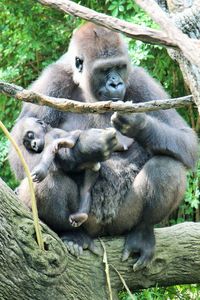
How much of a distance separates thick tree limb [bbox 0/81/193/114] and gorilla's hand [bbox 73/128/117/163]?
1180 millimetres

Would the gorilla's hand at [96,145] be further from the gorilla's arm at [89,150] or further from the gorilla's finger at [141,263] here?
the gorilla's finger at [141,263]

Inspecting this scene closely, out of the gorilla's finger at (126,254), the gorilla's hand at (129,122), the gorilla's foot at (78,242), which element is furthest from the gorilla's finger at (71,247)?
the gorilla's hand at (129,122)

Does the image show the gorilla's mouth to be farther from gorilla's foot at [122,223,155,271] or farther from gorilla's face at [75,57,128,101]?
gorilla's foot at [122,223,155,271]

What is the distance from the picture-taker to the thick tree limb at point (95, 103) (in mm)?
2729

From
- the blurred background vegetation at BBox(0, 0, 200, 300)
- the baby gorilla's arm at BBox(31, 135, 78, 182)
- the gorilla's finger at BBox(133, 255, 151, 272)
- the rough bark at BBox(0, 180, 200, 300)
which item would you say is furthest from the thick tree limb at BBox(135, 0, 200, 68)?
the blurred background vegetation at BBox(0, 0, 200, 300)

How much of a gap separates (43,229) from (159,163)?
34.8 inches

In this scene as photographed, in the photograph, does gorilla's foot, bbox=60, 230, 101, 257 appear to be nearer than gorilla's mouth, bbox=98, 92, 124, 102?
Yes

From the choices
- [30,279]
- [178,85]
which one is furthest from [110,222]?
[178,85]

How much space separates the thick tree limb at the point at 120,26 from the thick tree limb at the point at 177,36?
5 centimetres

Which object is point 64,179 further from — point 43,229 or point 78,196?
point 43,229

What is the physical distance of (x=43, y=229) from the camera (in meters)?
3.64

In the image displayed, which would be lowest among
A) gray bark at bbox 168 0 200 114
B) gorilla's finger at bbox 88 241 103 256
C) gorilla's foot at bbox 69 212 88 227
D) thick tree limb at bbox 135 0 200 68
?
gorilla's finger at bbox 88 241 103 256

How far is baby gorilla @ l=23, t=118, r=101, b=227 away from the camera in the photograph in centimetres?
395

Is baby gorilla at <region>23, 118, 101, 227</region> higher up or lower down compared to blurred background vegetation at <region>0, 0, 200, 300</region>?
higher up
